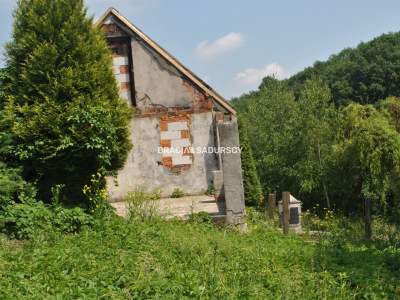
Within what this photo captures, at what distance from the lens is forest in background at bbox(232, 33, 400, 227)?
15812mm

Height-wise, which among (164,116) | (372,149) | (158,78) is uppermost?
(158,78)

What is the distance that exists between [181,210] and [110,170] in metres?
2.17

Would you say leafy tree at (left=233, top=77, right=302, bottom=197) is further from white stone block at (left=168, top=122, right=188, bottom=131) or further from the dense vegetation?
white stone block at (left=168, top=122, right=188, bottom=131)

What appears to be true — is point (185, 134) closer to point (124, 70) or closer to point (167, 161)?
point (167, 161)

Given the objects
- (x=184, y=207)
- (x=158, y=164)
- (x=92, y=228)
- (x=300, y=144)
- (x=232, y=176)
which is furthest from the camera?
(x=300, y=144)

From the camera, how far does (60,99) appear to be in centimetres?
892

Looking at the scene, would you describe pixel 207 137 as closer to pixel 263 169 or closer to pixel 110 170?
pixel 110 170

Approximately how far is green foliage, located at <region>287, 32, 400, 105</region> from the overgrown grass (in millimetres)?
33666

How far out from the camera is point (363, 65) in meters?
44.7

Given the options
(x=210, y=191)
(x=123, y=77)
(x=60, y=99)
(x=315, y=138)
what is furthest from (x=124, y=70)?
(x=315, y=138)

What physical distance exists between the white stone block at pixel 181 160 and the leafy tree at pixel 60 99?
4.20 m

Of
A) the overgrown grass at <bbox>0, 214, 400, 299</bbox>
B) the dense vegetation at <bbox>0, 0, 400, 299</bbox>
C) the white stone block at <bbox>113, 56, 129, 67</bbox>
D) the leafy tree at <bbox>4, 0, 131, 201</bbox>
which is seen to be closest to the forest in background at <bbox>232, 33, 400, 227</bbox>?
the dense vegetation at <bbox>0, 0, 400, 299</bbox>

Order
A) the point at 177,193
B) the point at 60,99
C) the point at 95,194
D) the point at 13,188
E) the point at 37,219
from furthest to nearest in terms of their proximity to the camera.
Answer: the point at 177,193
the point at 95,194
the point at 60,99
the point at 13,188
the point at 37,219

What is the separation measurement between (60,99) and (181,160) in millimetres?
5525
